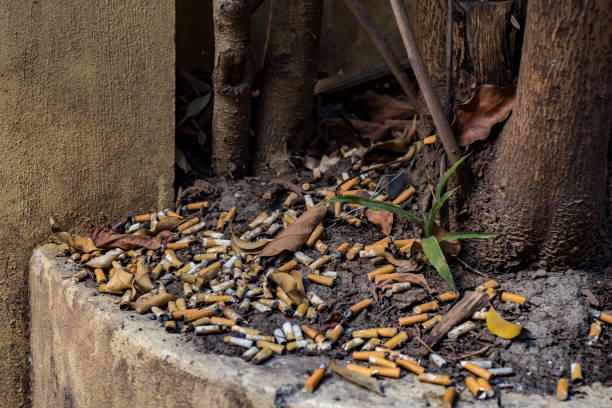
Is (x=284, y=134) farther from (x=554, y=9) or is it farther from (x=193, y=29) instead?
(x=554, y=9)

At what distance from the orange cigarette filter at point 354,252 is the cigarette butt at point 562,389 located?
81cm

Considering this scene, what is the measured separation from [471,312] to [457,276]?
0.20 metres

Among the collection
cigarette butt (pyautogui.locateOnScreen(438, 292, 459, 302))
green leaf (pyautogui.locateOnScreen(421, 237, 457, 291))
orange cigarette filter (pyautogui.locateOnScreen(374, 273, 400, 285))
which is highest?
green leaf (pyautogui.locateOnScreen(421, 237, 457, 291))

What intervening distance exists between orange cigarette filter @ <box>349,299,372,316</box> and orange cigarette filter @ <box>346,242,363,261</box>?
0.24 meters

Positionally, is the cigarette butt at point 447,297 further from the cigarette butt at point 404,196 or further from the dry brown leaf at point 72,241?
the dry brown leaf at point 72,241

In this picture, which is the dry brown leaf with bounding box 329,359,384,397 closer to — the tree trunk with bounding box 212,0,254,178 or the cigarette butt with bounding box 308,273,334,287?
the cigarette butt with bounding box 308,273,334,287

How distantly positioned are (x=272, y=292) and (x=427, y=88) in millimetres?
836

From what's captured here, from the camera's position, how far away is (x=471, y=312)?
1996mm

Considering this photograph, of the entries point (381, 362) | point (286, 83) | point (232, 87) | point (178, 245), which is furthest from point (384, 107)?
point (381, 362)

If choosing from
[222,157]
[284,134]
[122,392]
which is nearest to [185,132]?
[222,157]

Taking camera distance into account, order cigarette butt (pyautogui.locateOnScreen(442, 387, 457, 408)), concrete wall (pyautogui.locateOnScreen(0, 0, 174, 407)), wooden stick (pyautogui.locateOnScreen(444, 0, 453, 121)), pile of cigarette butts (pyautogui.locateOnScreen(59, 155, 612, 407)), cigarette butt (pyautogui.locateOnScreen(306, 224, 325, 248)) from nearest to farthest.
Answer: cigarette butt (pyautogui.locateOnScreen(442, 387, 457, 408)) → pile of cigarette butts (pyautogui.locateOnScreen(59, 155, 612, 407)) → wooden stick (pyautogui.locateOnScreen(444, 0, 453, 121)) → cigarette butt (pyautogui.locateOnScreen(306, 224, 325, 248)) → concrete wall (pyautogui.locateOnScreen(0, 0, 174, 407))

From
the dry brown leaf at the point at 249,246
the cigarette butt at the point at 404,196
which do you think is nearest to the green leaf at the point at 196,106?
the dry brown leaf at the point at 249,246

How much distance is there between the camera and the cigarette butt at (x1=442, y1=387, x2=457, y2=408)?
1.61 metres

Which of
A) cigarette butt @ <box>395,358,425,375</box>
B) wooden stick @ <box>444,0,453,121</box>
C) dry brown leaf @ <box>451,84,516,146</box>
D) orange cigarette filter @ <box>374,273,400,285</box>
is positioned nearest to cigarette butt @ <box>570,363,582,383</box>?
cigarette butt @ <box>395,358,425,375</box>
